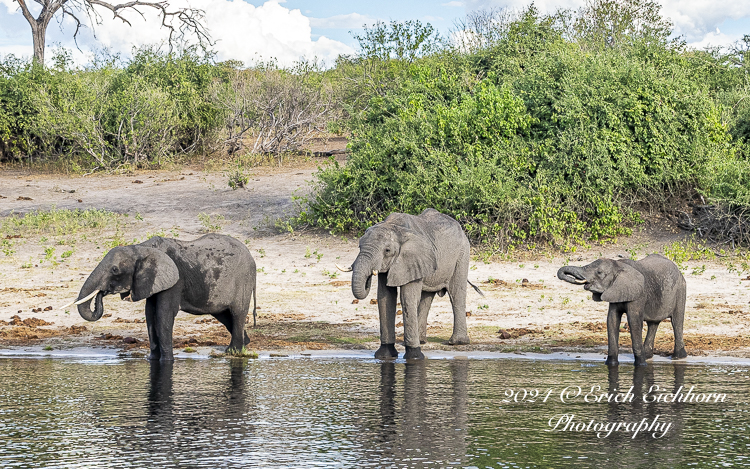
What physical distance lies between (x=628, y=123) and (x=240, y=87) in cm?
1393

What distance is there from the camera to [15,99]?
25.8 metres

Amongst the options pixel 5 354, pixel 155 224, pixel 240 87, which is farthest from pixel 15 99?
pixel 5 354

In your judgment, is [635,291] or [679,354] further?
[679,354]

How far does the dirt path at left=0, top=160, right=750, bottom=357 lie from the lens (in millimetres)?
10906

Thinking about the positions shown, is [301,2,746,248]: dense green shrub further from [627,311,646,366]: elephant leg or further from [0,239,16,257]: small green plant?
[627,311,646,366]: elephant leg

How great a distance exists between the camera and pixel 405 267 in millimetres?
9555

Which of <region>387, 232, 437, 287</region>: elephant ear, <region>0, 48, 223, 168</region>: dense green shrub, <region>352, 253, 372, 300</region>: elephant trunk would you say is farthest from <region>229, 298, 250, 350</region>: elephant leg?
<region>0, 48, 223, 168</region>: dense green shrub

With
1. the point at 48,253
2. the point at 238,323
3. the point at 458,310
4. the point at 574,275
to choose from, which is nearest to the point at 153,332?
the point at 238,323

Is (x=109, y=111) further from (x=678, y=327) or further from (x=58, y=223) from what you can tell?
(x=678, y=327)

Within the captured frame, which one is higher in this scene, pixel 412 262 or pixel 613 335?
pixel 412 262

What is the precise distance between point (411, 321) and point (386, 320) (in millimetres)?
258

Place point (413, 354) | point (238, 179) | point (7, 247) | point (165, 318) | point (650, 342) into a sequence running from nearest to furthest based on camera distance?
point (165, 318) → point (413, 354) → point (650, 342) → point (7, 247) → point (238, 179)

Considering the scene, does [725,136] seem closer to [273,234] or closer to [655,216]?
[655,216]

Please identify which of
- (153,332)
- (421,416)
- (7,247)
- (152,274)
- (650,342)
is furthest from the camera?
(7,247)
